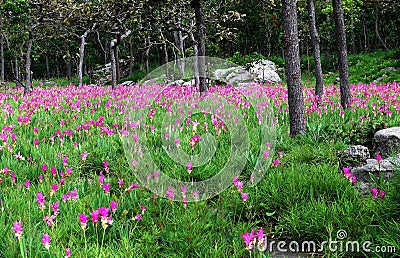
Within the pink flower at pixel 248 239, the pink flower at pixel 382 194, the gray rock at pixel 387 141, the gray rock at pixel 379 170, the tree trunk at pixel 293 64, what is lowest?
the pink flower at pixel 248 239

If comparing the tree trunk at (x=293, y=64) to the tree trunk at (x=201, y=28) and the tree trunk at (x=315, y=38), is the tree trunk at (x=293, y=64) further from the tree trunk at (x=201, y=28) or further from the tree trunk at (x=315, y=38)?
the tree trunk at (x=315, y=38)

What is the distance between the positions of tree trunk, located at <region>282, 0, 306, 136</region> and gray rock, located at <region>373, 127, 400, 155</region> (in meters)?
1.17

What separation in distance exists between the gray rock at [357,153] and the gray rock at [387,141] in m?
0.19

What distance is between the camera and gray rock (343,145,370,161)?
4391 mm

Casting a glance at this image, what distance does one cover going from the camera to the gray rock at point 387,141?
13.8 feet

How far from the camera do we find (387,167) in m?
3.50

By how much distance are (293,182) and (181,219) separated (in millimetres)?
1242

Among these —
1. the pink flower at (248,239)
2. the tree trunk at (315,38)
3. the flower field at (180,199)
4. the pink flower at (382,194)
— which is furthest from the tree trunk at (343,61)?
the pink flower at (248,239)

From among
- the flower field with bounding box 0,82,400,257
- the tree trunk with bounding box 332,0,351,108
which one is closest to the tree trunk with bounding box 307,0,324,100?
the tree trunk with bounding box 332,0,351,108

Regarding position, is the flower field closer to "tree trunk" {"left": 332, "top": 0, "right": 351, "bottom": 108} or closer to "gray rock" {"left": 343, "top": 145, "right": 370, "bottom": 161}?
"gray rock" {"left": 343, "top": 145, "right": 370, "bottom": 161}

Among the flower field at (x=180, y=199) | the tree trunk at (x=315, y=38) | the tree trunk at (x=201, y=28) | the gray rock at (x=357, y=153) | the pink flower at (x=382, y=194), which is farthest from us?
the tree trunk at (x=315, y=38)

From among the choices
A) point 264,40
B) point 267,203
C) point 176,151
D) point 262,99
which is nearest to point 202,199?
point 267,203

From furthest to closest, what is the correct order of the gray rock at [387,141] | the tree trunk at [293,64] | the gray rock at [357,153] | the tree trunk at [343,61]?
the tree trunk at [343,61] < the tree trunk at [293,64] < the gray rock at [357,153] < the gray rock at [387,141]

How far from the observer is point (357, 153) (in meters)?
4.41
